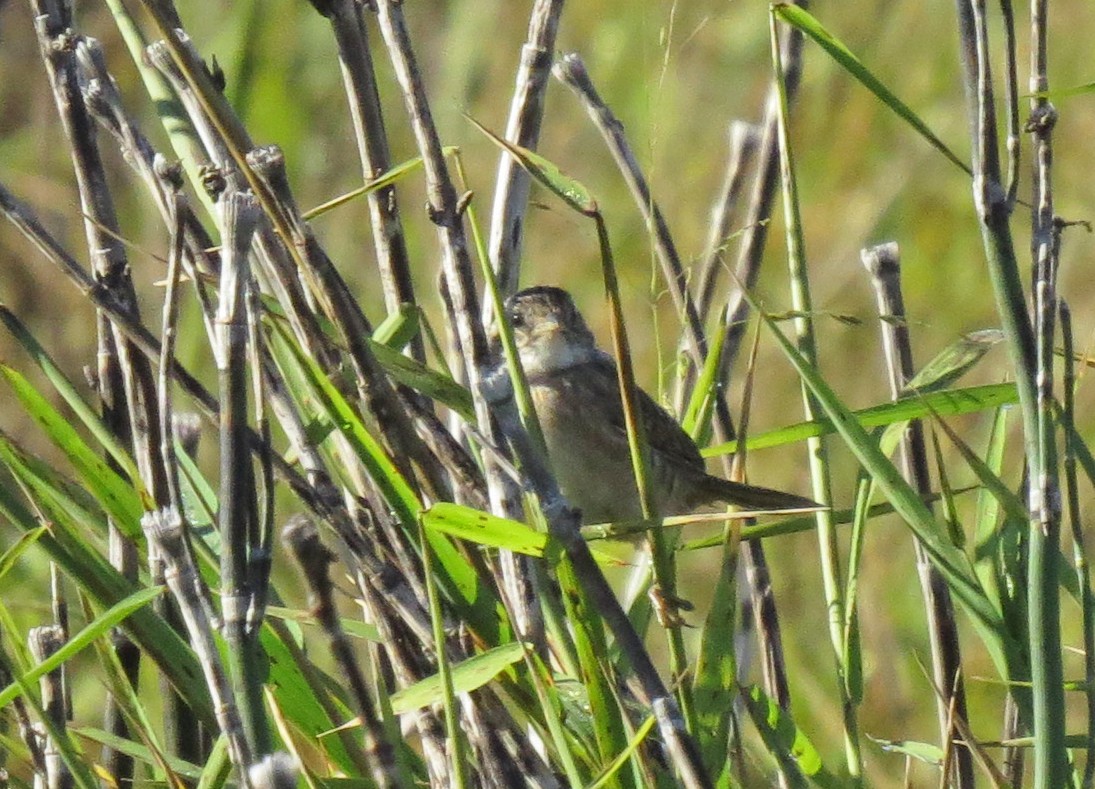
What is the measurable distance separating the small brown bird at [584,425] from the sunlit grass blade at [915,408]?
2.92 feet

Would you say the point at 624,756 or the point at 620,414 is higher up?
the point at 620,414

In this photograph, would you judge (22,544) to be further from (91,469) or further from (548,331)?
(548,331)

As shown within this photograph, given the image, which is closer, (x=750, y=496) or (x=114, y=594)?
(x=114, y=594)

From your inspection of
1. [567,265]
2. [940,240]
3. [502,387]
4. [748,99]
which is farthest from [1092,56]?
[502,387]

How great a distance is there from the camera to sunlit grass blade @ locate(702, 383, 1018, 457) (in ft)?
5.24

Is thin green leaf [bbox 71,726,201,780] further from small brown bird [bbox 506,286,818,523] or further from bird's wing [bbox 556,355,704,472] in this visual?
small brown bird [bbox 506,286,818,523]

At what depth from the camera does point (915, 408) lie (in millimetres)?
1622

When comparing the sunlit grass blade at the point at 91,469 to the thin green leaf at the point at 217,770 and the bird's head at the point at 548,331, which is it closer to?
the thin green leaf at the point at 217,770

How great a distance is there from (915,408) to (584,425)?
1204 millimetres

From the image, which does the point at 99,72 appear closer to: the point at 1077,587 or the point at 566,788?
the point at 566,788

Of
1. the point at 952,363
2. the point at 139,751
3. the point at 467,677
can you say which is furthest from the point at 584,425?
the point at 467,677

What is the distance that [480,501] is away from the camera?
1634 mm

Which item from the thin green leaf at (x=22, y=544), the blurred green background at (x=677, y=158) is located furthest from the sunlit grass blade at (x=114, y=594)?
the blurred green background at (x=677, y=158)

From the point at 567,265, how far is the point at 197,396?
3425mm
